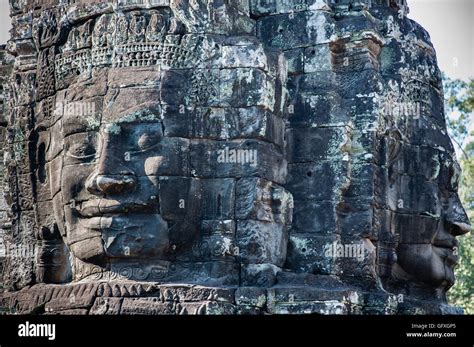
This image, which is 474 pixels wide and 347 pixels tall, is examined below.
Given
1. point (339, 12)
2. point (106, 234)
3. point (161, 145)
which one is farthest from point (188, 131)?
point (339, 12)

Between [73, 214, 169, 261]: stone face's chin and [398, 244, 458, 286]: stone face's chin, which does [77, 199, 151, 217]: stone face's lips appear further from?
[398, 244, 458, 286]: stone face's chin

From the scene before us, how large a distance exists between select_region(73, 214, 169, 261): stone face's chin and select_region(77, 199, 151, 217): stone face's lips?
0.07 m

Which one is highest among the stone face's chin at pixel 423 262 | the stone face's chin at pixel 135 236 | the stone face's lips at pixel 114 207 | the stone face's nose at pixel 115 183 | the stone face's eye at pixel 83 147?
the stone face's eye at pixel 83 147

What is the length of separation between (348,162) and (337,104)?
78 centimetres

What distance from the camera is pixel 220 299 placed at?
627 inches

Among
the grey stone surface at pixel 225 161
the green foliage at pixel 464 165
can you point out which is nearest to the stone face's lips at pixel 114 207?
the grey stone surface at pixel 225 161

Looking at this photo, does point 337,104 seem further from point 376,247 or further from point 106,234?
point 106,234

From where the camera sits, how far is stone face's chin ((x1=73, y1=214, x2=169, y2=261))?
53.2 feet

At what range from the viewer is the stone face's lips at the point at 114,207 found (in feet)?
53.3

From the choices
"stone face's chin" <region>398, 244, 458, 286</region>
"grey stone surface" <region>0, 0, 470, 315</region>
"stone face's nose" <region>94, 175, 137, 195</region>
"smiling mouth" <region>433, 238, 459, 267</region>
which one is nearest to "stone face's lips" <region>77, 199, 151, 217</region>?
"grey stone surface" <region>0, 0, 470, 315</region>

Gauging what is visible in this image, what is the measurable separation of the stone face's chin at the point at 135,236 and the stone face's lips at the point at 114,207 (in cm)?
7

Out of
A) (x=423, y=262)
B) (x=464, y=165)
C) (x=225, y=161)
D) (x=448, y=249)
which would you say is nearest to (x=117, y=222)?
(x=225, y=161)

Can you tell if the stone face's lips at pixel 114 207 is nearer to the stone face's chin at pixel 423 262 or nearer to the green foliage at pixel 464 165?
the stone face's chin at pixel 423 262
